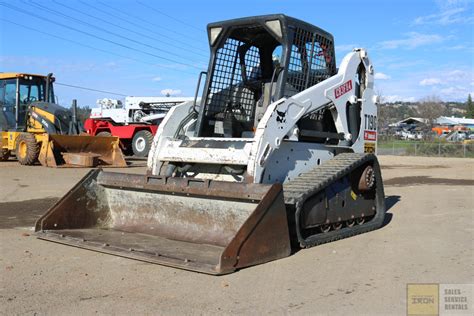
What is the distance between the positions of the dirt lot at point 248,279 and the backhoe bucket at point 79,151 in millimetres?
9540

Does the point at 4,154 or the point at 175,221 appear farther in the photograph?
the point at 4,154

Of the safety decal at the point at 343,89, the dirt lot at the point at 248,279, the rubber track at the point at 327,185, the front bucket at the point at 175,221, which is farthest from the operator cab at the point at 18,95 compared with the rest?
the rubber track at the point at 327,185

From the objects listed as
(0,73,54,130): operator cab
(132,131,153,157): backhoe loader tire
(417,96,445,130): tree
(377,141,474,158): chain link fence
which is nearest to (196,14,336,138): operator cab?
(0,73,54,130): operator cab

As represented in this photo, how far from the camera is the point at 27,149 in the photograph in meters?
17.5

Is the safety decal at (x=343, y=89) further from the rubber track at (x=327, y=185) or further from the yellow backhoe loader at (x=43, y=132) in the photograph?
the yellow backhoe loader at (x=43, y=132)

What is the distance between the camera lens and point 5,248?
6.18 m

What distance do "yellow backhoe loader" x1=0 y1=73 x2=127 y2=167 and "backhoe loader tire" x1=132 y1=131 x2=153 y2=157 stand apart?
434cm

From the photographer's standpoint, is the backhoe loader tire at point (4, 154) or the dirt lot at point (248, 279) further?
the backhoe loader tire at point (4, 154)

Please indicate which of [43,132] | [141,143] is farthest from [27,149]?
[141,143]

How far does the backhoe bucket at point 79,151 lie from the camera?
55.8 ft

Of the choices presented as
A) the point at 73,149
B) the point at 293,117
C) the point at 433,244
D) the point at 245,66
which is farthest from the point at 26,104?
the point at 433,244

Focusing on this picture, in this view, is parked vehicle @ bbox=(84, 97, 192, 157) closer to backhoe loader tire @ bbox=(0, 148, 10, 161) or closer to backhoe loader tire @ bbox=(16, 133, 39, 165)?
backhoe loader tire @ bbox=(0, 148, 10, 161)

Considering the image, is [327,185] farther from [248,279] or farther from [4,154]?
[4,154]

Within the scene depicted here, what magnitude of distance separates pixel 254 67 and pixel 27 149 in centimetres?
1169
